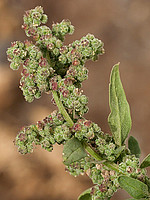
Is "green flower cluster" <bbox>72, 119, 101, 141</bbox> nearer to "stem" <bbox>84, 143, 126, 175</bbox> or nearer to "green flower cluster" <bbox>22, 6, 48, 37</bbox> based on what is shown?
"stem" <bbox>84, 143, 126, 175</bbox>

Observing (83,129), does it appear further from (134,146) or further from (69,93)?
(134,146)

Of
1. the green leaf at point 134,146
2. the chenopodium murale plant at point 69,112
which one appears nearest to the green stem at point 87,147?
the chenopodium murale plant at point 69,112

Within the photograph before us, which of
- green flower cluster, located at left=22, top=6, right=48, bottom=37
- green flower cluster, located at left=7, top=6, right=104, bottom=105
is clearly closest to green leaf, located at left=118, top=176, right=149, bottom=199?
green flower cluster, located at left=7, top=6, right=104, bottom=105

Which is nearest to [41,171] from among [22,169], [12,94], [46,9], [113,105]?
[22,169]

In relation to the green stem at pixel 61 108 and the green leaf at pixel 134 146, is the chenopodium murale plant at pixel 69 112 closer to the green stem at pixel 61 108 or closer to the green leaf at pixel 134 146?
the green stem at pixel 61 108

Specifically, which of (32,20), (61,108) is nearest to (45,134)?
(61,108)

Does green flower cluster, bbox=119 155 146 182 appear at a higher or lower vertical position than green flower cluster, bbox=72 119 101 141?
lower

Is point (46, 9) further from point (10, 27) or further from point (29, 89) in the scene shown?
point (29, 89)
